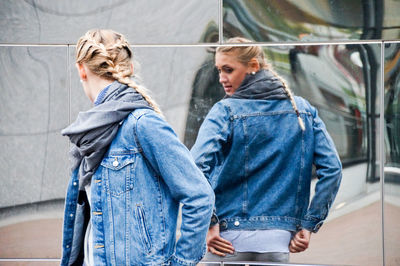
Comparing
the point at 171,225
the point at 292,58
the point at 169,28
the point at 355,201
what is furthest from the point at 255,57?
the point at 171,225

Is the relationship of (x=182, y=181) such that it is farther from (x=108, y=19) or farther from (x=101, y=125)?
(x=108, y=19)

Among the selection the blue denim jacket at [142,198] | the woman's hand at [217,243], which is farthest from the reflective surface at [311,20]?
the blue denim jacket at [142,198]

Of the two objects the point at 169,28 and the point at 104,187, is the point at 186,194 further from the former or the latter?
the point at 169,28

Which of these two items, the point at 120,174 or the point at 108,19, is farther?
the point at 108,19

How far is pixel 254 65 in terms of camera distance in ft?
14.5

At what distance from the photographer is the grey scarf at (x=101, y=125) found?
94.7 inches

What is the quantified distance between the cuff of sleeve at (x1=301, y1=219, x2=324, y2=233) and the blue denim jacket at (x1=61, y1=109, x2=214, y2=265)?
2.17 metres

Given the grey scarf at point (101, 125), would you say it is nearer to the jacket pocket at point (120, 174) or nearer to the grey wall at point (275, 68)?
the jacket pocket at point (120, 174)

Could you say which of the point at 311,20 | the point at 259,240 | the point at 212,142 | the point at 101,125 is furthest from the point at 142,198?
the point at 311,20

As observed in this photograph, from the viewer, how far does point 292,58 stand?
4.41 meters

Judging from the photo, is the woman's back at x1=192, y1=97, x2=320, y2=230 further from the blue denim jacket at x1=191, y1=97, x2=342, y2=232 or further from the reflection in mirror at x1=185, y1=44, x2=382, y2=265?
the reflection in mirror at x1=185, y1=44, x2=382, y2=265

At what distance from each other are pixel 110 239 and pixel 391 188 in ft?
9.09

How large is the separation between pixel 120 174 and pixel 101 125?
0.71 ft

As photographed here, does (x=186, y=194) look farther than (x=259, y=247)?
No
